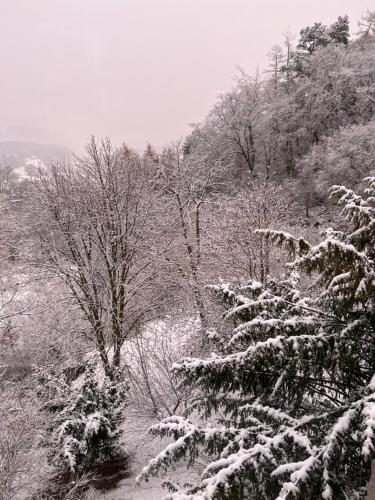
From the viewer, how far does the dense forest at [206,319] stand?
4168mm

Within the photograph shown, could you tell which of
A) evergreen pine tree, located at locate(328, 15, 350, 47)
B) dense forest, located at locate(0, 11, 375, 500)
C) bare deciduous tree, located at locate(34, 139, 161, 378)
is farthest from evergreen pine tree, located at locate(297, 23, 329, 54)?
bare deciduous tree, located at locate(34, 139, 161, 378)


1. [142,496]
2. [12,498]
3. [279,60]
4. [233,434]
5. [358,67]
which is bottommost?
[142,496]

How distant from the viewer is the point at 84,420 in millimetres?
10492

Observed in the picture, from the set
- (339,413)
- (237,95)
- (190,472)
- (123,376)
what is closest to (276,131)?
(237,95)

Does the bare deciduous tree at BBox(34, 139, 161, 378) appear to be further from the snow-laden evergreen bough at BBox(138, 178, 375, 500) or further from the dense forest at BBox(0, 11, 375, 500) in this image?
the snow-laden evergreen bough at BBox(138, 178, 375, 500)

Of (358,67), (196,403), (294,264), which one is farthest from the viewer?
(358,67)

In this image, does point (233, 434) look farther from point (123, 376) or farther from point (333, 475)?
point (123, 376)

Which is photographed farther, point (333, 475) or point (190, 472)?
point (190, 472)

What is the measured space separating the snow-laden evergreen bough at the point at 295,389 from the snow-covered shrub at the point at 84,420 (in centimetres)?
594

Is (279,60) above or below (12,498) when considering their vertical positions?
above

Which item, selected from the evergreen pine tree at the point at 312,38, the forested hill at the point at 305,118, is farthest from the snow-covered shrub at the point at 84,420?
the evergreen pine tree at the point at 312,38

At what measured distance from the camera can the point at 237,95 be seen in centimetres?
3550

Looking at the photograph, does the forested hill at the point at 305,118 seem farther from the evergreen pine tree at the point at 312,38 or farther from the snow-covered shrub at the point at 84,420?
the snow-covered shrub at the point at 84,420

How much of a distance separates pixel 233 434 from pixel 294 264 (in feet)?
7.47
